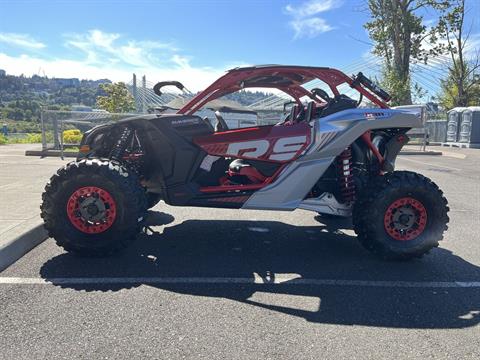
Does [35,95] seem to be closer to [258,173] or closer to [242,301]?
[258,173]

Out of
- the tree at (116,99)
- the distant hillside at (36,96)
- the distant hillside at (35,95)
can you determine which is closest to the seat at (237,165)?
the distant hillside at (36,96)

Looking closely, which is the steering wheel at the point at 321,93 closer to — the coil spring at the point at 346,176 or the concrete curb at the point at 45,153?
the coil spring at the point at 346,176

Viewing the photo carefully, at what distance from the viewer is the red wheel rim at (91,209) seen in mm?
4070

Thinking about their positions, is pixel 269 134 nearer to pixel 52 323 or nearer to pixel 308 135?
pixel 308 135

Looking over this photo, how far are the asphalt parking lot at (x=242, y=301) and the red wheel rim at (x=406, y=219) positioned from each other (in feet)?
1.00

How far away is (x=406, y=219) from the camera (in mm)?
4246

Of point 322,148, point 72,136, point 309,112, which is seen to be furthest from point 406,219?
point 72,136

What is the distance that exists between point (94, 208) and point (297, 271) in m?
2.09

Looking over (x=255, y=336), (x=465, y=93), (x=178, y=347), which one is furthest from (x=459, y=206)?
(x=465, y=93)

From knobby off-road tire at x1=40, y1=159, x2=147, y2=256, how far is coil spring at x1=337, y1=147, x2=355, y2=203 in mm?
2173

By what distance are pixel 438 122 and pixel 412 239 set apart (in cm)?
2326

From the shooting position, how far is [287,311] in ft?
10.1

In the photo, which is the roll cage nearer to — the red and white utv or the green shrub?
the red and white utv

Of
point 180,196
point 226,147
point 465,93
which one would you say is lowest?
point 180,196
